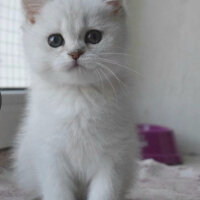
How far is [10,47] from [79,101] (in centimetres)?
73

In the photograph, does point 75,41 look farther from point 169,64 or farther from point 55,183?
point 169,64

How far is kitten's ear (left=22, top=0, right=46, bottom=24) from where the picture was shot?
104cm

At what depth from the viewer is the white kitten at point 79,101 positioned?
96cm

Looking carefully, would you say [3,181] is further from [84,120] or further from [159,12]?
[159,12]

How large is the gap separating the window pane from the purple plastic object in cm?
66

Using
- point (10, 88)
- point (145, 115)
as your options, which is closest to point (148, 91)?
point (145, 115)

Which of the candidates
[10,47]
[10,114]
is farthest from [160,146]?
[10,47]

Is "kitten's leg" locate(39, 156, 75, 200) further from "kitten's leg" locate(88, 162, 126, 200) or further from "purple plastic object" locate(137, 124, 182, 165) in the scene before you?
"purple plastic object" locate(137, 124, 182, 165)

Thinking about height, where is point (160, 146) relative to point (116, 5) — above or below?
below

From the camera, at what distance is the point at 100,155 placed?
1.00m

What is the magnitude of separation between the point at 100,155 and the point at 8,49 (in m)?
0.82

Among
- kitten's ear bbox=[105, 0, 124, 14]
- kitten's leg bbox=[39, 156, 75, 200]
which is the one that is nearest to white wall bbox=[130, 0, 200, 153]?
kitten's ear bbox=[105, 0, 124, 14]

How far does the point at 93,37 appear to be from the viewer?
38.4 inches

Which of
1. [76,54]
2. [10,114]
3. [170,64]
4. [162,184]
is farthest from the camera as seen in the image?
[170,64]
